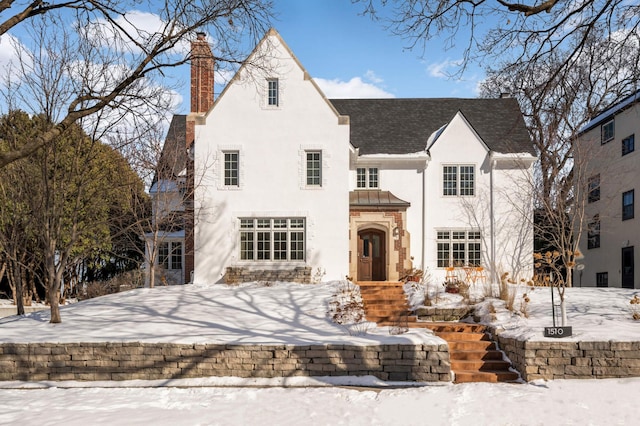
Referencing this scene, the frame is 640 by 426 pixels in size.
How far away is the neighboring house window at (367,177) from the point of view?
71.0 ft

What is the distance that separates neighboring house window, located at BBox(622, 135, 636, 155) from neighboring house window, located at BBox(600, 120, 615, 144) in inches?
45.3

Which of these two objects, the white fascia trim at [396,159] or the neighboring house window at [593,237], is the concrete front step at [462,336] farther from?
the neighboring house window at [593,237]

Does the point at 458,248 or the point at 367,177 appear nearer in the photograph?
the point at 458,248

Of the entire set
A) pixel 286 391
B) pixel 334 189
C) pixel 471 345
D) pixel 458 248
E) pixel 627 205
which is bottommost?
pixel 286 391

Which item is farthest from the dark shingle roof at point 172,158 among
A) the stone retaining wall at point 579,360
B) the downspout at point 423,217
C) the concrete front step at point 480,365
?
the stone retaining wall at point 579,360

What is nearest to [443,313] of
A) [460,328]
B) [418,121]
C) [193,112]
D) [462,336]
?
[460,328]

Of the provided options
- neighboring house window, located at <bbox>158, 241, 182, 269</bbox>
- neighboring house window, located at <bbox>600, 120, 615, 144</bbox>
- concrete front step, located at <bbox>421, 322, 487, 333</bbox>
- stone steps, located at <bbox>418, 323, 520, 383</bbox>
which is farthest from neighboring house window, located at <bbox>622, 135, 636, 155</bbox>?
neighboring house window, located at <bbox>158, 241, 182, 269</bbox>

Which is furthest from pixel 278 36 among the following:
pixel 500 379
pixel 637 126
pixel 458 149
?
pixel 637 126

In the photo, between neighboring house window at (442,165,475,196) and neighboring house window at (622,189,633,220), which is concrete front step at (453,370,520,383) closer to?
neighboring house window at (442,165,475,196)

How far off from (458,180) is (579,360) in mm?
12627

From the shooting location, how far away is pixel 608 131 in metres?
26.9

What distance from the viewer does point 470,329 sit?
11.8 meters

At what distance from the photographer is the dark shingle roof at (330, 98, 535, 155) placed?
2197 cm

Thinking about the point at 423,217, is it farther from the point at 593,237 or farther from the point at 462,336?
the point at 593,237
